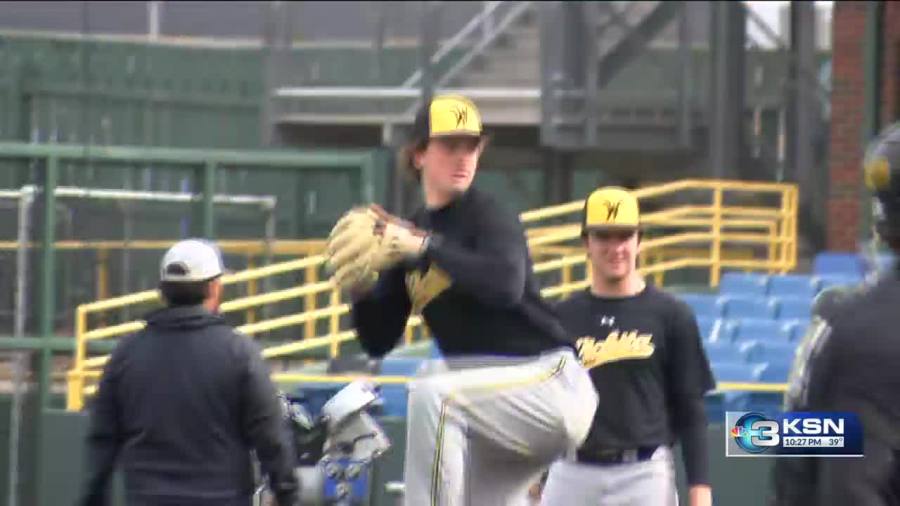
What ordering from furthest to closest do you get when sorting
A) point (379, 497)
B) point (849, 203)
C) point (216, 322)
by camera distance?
point (849, 203)
point (379, 497)
point (216, 322)

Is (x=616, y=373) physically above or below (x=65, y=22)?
below

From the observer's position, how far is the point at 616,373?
7086 mm

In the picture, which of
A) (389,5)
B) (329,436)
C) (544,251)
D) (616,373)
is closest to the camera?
(616,373)

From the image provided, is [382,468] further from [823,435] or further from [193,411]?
[823,435]

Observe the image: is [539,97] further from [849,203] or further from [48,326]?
[48,326]

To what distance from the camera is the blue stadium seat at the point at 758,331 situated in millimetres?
13789

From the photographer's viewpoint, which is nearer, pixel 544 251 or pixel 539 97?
pixel 544 251

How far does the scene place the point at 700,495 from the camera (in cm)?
703

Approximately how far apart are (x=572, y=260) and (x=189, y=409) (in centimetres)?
794

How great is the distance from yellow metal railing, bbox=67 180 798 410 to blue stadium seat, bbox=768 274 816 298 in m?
0.37

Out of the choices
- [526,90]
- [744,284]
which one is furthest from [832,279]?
[526,90]

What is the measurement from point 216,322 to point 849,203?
39.3 ft

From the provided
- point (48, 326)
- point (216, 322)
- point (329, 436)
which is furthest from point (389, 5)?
point (216, 322)

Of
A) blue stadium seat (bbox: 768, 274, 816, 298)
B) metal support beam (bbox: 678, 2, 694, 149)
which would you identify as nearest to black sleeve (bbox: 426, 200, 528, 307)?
blue stadium seat (bbox: 768, 274, 816, 298)
